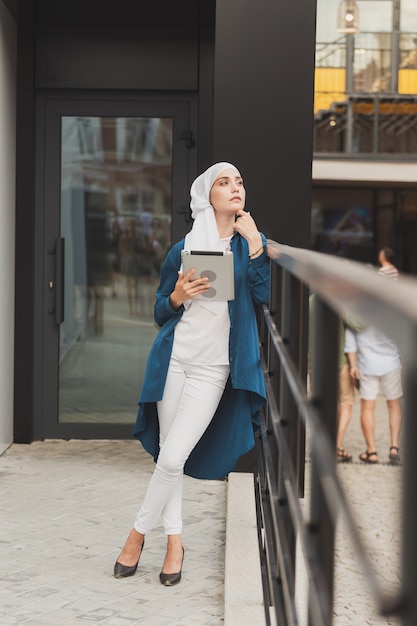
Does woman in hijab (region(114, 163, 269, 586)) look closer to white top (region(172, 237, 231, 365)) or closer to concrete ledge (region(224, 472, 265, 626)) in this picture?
white top (region(172, 237, 231, 365))

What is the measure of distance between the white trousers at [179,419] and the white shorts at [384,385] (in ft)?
16.7

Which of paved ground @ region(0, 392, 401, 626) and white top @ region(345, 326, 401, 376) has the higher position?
white top @ region(345, 326, 401, 376)

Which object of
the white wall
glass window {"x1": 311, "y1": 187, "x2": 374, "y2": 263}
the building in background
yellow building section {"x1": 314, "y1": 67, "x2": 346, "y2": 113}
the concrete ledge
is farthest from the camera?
glass window {"x1": 311, "y1": 187, "x2": 374, "y2": 263}

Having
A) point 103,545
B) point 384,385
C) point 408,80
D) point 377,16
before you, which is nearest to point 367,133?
point 408,80

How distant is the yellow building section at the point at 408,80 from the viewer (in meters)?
22.8

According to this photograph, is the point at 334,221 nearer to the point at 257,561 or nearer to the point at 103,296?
the point at 103,296

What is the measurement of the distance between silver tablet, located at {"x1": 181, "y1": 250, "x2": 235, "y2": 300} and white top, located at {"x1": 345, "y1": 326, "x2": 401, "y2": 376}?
5.17 metres

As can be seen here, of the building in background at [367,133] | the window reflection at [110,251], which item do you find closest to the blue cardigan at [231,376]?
the window reflection at [110,251]

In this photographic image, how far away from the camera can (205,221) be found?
4656 millimetres

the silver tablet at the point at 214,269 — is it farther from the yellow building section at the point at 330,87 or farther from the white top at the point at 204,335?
the yellow building section at the point at 330,87

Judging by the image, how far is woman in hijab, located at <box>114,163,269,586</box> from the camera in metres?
4.54

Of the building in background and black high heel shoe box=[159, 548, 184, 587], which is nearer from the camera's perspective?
black high heel shoe box=[159, 548, 184, 587]

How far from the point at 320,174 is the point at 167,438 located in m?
17.1

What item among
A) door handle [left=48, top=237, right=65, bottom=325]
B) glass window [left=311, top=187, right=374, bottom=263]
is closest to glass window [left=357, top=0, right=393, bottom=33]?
glass window [left=311, top=187, right=374, bottom=263]
